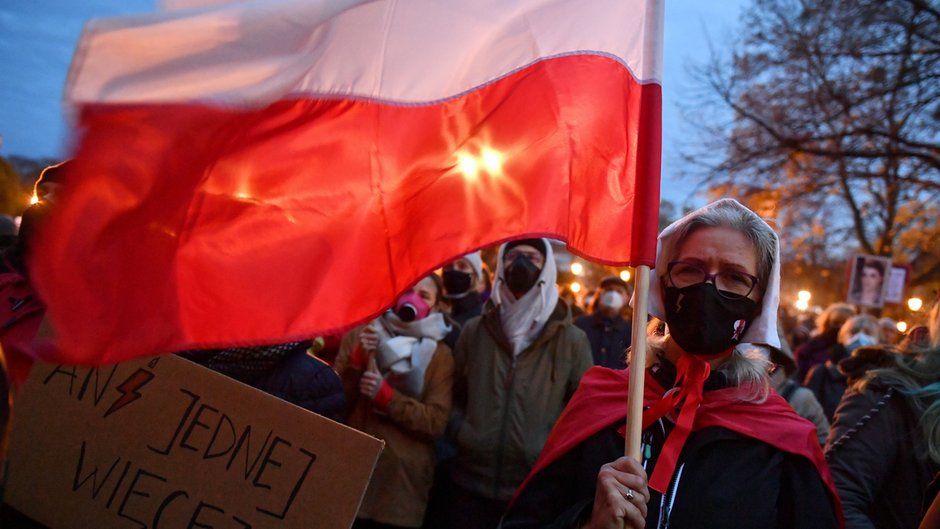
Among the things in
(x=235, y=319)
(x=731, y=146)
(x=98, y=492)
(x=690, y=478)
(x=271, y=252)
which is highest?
(x=731, y=146)

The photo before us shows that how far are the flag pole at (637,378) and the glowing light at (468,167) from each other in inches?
26.5

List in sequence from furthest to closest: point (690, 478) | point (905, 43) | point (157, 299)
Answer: point (905, 43)
point (690, 478)
point (157, 299)

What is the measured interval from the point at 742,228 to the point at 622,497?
103 centimetres

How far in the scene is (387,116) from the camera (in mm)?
2412

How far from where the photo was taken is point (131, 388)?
9.43 feet

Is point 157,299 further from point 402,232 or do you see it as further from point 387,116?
point 387,116

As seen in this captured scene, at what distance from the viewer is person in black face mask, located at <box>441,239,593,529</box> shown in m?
4.29

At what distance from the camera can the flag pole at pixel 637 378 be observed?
2.05 metres

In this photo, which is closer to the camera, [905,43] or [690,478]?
[690,478]

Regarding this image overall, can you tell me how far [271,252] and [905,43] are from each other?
47.8 feet

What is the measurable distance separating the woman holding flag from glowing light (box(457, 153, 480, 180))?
0.72 metres

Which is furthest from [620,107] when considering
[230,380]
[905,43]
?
[905,43]

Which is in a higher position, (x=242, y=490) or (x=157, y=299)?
(x=157, y=299)

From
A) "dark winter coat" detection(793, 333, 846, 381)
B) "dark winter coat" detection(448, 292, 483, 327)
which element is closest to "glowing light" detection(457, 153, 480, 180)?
"dark winter coat" detection(448, 292, 483, 327)
